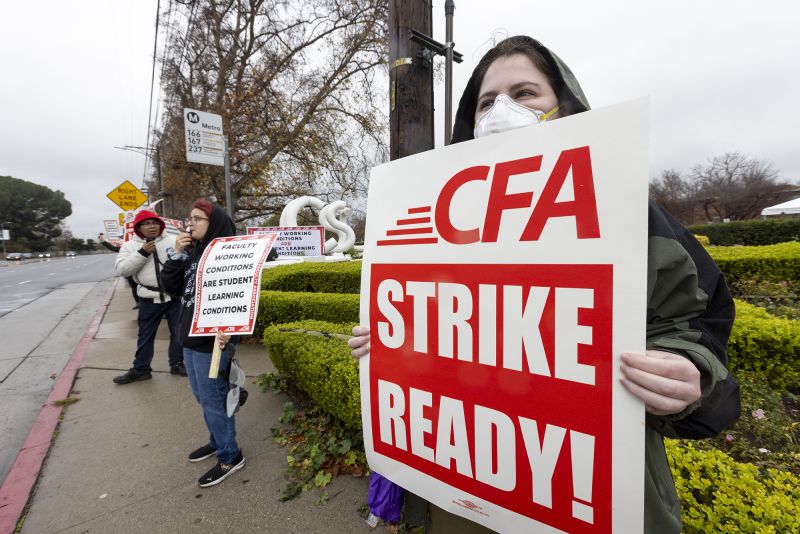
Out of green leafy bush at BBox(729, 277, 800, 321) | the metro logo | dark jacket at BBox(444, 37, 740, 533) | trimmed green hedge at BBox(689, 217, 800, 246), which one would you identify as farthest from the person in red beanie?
trimmed green hedge at BBox(689, 217, 800, 246)

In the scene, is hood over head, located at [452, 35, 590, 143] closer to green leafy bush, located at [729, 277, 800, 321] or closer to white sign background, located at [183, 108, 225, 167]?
green leafy bush, located at [729, 277, 800, 321]

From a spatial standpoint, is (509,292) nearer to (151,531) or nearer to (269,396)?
(151,531)

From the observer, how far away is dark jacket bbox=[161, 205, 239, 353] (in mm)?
2555

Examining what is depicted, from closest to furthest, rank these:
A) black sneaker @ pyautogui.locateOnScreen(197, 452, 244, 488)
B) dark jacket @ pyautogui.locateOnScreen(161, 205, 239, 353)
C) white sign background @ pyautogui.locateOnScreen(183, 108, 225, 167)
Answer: dark jacket @ pyautogui.locateOnScreen(161, 205, 239, 353) < black sneaker @ pyautogui.locateOnScreen(197, 452, 244, 488) < white sign background @ pyautogui.locateOnScreen(183, 108, 225, 167)

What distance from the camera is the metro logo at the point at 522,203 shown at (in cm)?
85

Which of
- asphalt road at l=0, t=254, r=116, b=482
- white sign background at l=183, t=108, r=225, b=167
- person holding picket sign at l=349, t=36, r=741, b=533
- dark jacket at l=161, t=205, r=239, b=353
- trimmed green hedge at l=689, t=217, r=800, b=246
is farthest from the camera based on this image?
trimmed green hedge at l=689, t=217, r=800, b=246

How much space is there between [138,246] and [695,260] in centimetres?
551

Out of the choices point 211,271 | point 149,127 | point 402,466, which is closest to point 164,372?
point 211,271

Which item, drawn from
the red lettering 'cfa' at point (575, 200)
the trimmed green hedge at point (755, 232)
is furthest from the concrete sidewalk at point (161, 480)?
the trimmed green hedge at point (755, 232)

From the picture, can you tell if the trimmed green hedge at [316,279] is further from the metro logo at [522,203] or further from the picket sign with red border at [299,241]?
the metro logo at [522,203]

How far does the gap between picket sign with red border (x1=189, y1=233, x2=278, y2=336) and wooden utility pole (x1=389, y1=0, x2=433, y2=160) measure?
42.6 inches

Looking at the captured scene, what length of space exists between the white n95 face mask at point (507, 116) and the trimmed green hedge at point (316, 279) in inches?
217

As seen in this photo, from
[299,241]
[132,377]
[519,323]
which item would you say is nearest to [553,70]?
[519,323]

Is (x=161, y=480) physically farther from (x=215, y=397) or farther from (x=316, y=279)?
(x=316, y=279)
